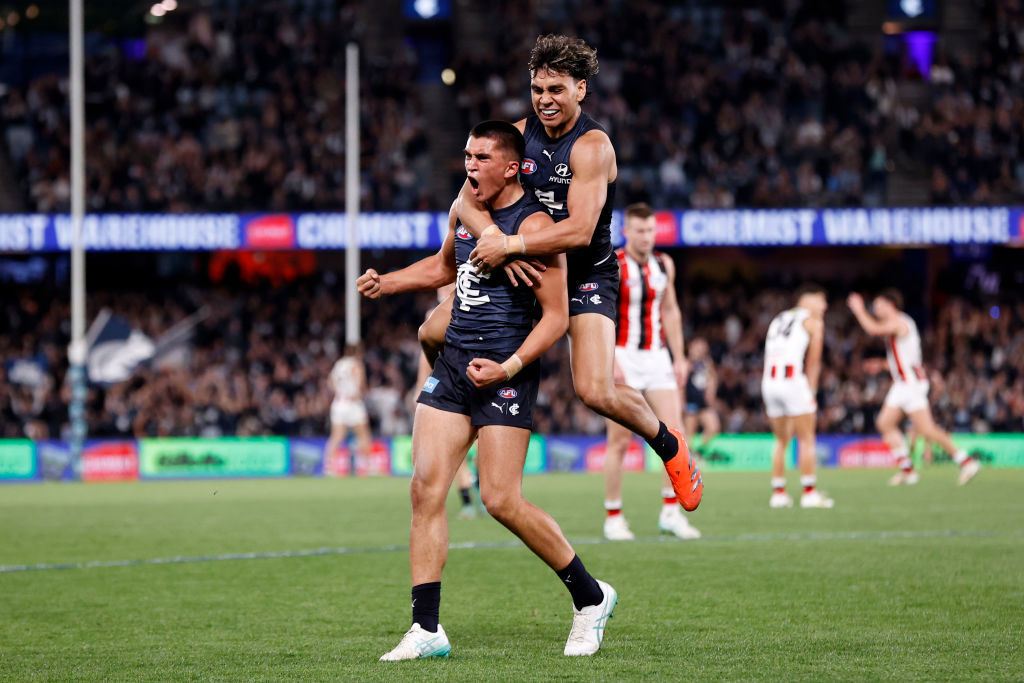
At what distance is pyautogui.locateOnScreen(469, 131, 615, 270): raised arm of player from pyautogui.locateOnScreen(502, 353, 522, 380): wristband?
16.8 inches

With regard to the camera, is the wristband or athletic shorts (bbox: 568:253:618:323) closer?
the wristband

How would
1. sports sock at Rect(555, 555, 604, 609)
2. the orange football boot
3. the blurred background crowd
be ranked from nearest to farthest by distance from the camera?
sports sock at Rect(555, 555, 604, 609), the orange football boot, the blurred background crowd

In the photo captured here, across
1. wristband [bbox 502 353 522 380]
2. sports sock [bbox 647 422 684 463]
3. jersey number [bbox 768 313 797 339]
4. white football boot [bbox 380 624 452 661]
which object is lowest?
white football boot [bbox 380 624 452 661]

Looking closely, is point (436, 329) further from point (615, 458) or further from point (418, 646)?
point (615, 458)

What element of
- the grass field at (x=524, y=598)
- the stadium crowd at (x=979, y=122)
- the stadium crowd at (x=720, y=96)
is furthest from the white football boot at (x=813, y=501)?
the stadium crowd at (x=979, y=122)

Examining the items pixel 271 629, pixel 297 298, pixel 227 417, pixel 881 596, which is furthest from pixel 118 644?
pixel 297 298

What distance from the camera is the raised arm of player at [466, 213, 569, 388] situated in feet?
19.3

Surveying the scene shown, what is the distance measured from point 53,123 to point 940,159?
19338 millimetres

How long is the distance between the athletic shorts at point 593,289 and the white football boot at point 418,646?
1782 millimetres

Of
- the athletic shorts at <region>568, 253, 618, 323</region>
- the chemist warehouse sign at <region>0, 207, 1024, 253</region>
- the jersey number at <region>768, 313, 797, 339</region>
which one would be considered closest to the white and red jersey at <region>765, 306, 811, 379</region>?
the jersey number at <region>768, 313, 797, 339</region>

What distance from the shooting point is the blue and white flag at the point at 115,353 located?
27.2 m

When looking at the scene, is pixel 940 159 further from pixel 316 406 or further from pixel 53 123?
pixel 53 123

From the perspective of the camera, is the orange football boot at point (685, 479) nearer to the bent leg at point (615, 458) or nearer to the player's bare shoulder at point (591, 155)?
the player's bare shoulder at point (591, 155)

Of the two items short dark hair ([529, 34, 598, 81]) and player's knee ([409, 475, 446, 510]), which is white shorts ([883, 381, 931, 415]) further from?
player's knee ([409, 475, 446, 510])
